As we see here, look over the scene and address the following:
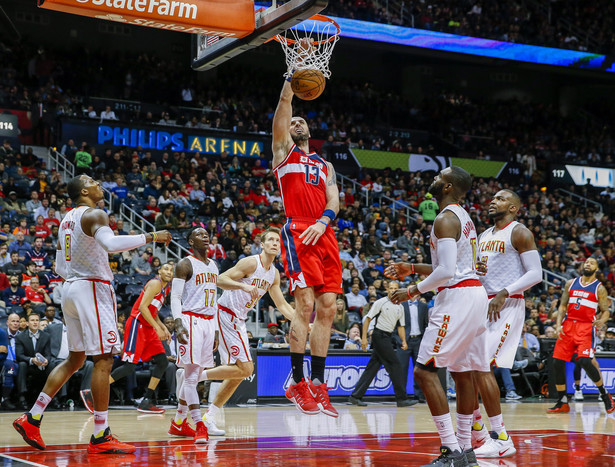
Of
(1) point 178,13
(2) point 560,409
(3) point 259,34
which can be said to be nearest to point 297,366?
(3) point 259,34

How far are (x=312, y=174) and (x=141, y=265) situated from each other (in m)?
9.98

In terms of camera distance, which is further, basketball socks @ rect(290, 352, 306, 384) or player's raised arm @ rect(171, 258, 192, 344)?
player's raised arm @ rect(171, 258, 192, 344)

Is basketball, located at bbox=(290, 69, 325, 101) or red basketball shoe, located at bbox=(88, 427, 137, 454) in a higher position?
basketball, located at bbox=(290, 69, 325, 101)

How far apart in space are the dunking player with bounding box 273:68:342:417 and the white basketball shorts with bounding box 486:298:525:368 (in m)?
Result: 1.94

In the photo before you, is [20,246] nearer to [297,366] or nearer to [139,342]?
[139,342]

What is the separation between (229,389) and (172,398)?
4.72 metres

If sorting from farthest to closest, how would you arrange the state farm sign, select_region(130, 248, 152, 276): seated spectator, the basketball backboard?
select_region(130, 248, 152, 276): seated spectator < the state farm sign < the basketball backboard

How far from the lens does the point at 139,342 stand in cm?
1194

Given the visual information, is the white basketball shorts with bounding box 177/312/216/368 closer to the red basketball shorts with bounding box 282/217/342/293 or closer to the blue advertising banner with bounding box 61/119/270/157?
the red basketball shorts with bounding box 282/217/342/293

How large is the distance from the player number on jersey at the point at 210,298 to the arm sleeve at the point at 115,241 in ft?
6.93

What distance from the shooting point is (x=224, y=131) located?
936 inches

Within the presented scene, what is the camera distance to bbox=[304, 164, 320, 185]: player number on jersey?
22.0 feet

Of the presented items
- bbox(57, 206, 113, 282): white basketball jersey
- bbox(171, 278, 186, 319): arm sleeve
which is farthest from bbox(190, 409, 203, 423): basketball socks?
bbox(57, 206, 113, 282): white basketball jersey

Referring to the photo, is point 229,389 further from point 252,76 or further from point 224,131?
point 252,76
